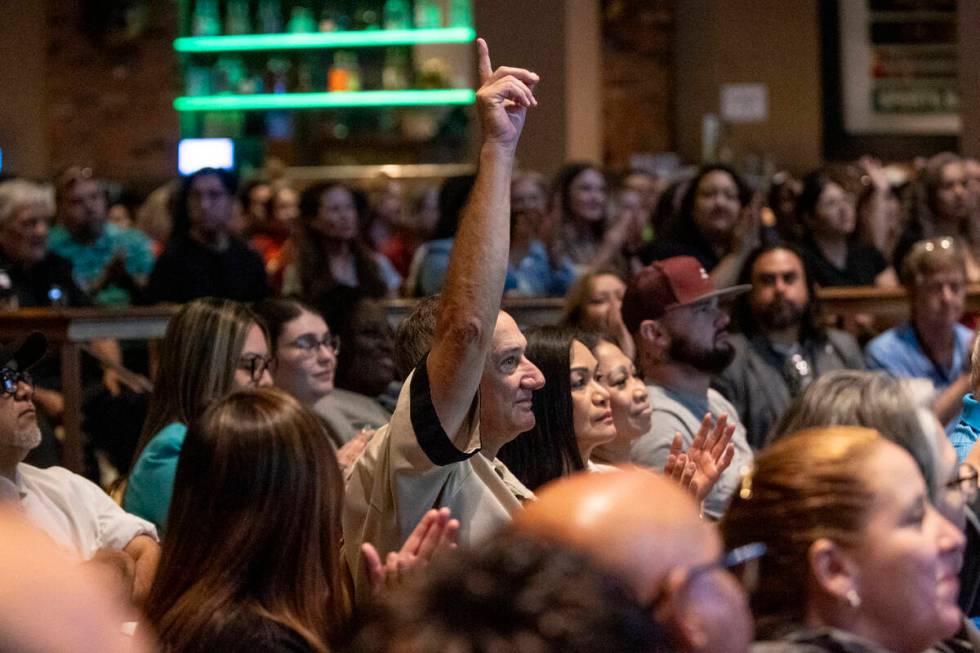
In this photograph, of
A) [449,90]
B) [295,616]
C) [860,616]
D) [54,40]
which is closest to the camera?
[860,616]

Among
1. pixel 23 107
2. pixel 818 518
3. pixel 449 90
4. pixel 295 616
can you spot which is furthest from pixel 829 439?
pixel 23 107

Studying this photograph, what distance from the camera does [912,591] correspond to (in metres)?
1.70

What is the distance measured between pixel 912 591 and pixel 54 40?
8683mm

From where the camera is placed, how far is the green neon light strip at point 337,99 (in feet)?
29.0

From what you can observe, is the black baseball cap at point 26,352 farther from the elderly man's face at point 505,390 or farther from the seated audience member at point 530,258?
the seated audience member at point 530,258

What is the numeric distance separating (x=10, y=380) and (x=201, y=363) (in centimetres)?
58

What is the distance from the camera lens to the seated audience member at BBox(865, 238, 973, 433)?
206 inches

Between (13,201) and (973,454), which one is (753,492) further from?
(13,201)

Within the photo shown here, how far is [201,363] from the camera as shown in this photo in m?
3.44

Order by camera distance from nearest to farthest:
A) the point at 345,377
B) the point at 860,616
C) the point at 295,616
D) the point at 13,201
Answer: the point at 860,616, the point at 295,616, the point at 345,377, the point at 13,201

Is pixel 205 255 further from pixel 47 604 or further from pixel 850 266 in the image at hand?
pixel 47 604

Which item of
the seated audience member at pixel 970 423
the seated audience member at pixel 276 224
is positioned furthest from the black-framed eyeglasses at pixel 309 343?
the seated audience member at pixel 276 224

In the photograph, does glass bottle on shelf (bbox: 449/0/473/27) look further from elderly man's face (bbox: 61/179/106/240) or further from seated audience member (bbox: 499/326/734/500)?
seated audience member (bbox: 499/326/734/500)

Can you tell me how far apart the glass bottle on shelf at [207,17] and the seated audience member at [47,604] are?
322 inches
